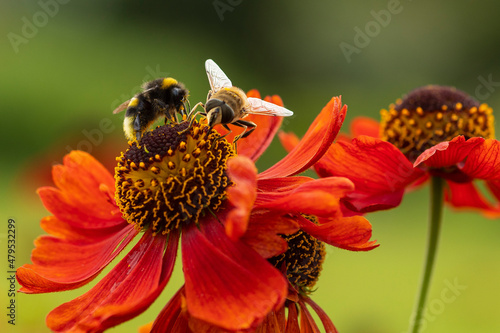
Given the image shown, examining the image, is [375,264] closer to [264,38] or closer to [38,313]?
[38,313]

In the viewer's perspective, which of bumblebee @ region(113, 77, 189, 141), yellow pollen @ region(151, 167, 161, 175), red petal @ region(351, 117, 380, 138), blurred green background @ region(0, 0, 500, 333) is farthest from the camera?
blurred green background @ region(0, 0, 500, 333)

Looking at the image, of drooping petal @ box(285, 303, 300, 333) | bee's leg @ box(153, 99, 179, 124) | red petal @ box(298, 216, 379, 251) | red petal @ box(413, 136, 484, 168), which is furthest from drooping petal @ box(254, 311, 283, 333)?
bee's leg @ box(153, 99, 179, 124)

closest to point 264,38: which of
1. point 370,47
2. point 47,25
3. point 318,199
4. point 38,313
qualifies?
point 370,47

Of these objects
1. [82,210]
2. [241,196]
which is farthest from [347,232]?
[82,210]

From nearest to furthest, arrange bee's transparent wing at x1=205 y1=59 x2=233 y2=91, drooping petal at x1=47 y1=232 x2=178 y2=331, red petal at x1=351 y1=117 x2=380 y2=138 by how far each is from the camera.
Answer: drooping petal at x1=47 y1=232 x2=178 y2=331 < bee's transparent wing at x1=205 y1=59 x2=233 y2=91 < red petal at x1=351 y1=117 x2=380 y2=138

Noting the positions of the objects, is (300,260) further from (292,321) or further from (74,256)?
(74,256)

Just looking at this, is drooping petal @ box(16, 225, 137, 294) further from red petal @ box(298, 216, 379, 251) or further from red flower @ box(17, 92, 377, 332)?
red petal @ box(298, 216, 379, 251)
